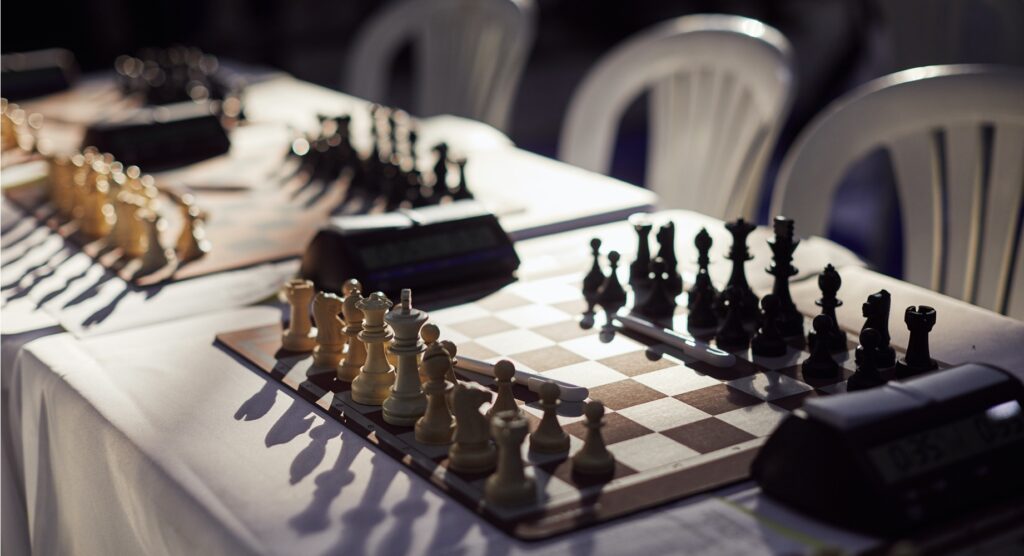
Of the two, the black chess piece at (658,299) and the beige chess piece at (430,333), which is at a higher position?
the beige chess piece at (430,333)

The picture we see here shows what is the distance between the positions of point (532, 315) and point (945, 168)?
88 cm

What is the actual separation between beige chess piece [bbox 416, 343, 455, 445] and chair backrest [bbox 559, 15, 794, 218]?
1460mm

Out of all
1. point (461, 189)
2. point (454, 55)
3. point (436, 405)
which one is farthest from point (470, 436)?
point (454, 55)

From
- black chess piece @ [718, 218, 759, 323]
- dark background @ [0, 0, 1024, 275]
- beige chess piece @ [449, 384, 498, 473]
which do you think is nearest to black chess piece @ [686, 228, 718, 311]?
black chess piece @ [718, 218, 759, 323]

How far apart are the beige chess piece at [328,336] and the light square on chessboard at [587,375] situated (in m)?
0.25

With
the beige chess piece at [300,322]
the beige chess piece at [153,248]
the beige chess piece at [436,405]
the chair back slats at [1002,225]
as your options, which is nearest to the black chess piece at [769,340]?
the beige chess piece at [436,405]

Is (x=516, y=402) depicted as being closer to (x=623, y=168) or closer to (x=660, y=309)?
(x=660, y=309)

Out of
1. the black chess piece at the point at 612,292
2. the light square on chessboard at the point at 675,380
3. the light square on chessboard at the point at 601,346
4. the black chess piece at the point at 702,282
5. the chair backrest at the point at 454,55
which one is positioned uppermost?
the chair backrest at the point at 454,55

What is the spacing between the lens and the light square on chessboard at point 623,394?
1210mm

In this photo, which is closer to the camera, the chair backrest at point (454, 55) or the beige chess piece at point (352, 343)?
the beige chess piece at point (352, 343)

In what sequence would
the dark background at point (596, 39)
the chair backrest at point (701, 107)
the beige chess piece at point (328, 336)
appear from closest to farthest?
the beige chess piece at point (328, 336), the chair backrest at point (701, 107), the dark background at point (596, 39)

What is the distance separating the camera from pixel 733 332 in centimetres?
139

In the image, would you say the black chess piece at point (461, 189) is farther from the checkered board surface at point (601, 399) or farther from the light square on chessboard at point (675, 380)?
the light square on chessboard at point (675, 380)

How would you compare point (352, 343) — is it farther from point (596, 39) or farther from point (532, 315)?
point (596, 39)
